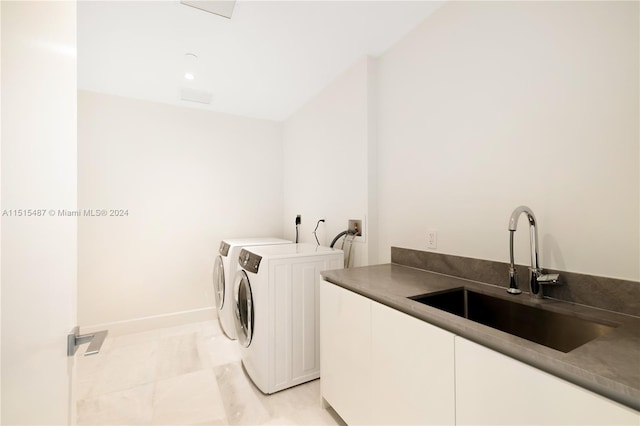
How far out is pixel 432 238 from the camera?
1702 millimetres

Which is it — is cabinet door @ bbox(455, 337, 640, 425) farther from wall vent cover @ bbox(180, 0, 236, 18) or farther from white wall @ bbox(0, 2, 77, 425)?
wall vent cover @ bbox(180, 0, 236, 18)

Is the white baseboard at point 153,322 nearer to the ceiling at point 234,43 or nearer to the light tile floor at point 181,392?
the light tile floor at point 181,392

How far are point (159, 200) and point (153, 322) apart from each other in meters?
1.28

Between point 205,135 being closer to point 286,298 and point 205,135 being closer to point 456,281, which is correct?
point 286,298

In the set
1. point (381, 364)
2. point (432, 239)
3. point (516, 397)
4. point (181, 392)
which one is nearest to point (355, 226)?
point (432, 239)

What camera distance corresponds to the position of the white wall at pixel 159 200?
8.87 feet

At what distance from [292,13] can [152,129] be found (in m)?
2.05

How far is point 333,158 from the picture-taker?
253 cm

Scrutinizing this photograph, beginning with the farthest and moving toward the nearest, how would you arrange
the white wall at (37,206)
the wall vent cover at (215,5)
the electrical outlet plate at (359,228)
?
the electrical outlet plate at (359,228), the wall vent cover at (215,5), the white wall at (37,206)

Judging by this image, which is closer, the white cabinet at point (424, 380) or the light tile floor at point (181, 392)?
the white cabinet at point (424, 380)

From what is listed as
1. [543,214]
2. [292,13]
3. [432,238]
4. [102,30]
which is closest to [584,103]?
[543,214]

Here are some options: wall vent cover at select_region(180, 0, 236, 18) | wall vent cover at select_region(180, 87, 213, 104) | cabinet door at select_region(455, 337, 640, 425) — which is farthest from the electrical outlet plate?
wall vent cover at select_region(180, 87, 213, 104)

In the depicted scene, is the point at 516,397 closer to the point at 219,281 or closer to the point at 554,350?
the point at 554,350

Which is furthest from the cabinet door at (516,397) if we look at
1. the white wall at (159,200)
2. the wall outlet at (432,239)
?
the white wall at (159,200)
